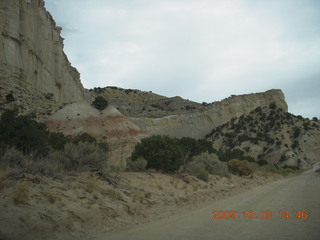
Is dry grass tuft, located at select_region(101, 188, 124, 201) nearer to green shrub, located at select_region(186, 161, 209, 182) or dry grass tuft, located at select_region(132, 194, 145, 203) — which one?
dry grass tuft, located at select_region(132, 194, 145, 203)

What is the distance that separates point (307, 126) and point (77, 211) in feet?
294

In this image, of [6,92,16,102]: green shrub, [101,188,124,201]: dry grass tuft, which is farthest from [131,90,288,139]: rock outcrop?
[101,188,124,201]: dry grass tuft

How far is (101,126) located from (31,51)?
67.0 feet

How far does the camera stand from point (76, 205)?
9.56 metres

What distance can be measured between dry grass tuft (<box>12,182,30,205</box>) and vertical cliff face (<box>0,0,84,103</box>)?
1664 inches

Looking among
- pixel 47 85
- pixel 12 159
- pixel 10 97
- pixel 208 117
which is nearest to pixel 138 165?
pixel 12 159

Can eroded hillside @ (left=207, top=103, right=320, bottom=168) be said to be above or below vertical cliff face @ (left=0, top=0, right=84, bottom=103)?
below

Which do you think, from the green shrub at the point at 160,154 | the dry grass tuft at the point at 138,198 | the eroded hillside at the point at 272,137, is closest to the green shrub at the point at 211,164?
the green shrub at the point at 160,154

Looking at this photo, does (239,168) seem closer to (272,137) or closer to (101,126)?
(101,126)

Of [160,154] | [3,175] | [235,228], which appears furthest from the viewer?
[160,154]

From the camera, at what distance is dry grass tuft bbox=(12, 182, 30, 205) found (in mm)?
8219

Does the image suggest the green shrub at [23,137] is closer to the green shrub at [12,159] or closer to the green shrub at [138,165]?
the green shrub at [12,159]
